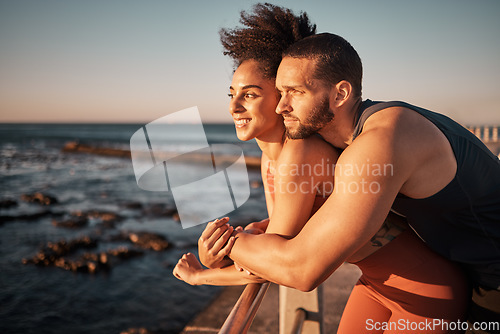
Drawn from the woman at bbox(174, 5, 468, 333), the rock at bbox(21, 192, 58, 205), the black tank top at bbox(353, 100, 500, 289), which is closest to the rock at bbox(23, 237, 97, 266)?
the rock at bbox(21, 192, 58, 205)

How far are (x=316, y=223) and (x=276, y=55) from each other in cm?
104

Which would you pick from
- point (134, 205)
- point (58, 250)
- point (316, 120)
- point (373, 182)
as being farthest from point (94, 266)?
point (373, 182)

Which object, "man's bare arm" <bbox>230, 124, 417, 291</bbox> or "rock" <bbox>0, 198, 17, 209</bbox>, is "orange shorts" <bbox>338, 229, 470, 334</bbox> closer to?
"man's bare arm" <bbox>230, 124, 417, 291</bbox>

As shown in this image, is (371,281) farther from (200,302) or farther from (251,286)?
(200,302)

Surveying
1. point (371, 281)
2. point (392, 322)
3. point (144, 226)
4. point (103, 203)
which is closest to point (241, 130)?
point (371, 281)

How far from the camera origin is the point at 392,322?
1.55 metres

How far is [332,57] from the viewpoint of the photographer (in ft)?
4.70

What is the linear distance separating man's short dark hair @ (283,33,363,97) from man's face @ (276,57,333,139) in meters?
0.03

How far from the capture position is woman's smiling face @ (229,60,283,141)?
1.77 meters

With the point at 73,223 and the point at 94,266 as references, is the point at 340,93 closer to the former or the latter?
the point at 94,266

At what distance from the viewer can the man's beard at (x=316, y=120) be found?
1428 millimetres

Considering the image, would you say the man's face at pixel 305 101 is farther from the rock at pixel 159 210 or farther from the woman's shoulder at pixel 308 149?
the rock at pixel 159 210

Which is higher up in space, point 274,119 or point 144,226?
point 274,119

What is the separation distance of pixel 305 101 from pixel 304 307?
1.18m
